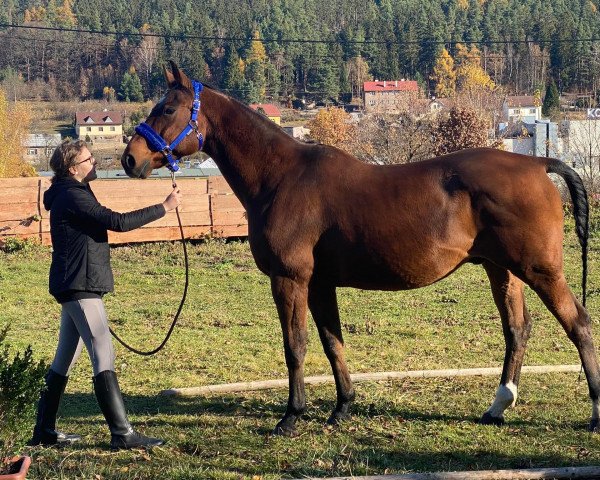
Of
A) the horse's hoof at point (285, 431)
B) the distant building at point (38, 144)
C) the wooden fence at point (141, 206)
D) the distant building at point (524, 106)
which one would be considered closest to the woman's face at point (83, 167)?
the horse's hoof at point (285, 431)

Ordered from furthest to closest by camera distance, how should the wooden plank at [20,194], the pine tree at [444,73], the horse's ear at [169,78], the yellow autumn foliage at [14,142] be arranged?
the pine tree at [444,73] < the yellow autumn foliage at [14,142] < the wooden plank at [20,194] < the horse's ear at [169,78]

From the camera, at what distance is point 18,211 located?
17.8 meters

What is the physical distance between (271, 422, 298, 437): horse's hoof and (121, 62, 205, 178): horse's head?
2172 mm

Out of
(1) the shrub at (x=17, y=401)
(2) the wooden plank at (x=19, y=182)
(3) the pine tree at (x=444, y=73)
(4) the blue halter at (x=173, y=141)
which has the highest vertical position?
(4) the blue halter at (x=173, y=141)

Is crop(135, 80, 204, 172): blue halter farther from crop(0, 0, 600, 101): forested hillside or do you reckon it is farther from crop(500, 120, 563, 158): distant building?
crop(0, 0, 600, 101): forested hillside

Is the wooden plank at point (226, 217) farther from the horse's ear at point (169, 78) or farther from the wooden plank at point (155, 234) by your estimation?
the horse's ear at point (169, 78)

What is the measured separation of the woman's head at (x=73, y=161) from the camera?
5.81 metres

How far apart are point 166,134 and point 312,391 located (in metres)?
2.75

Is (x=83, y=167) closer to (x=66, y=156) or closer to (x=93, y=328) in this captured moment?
(x=66, y=156)

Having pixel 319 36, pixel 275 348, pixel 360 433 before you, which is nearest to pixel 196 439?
pixel 360 433

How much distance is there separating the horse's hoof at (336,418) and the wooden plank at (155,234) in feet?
40.0

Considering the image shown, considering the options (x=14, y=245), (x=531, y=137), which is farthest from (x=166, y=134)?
(x=531, y=137)

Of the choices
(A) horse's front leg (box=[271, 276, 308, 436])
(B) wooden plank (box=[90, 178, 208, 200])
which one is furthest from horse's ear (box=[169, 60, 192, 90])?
(B) wooden plank (box=[90, 178, 208, 200])

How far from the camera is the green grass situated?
538cm
